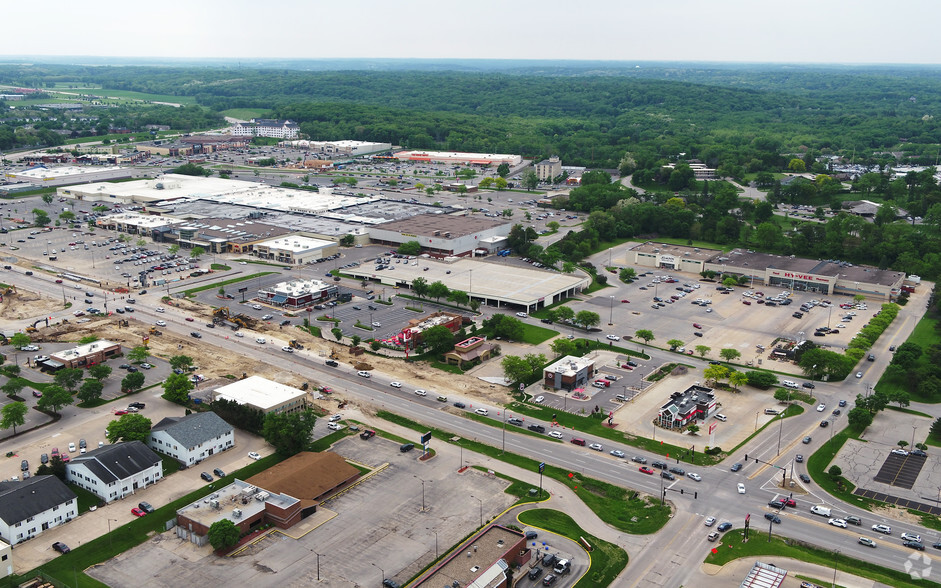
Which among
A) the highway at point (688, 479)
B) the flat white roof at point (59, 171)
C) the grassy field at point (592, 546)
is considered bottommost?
the highway at point (688, 479)

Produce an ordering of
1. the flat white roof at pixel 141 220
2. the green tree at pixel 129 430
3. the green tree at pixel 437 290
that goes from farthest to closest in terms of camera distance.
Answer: the flat white roof at pixel 141 220, the green tree at pixel 437 290, the green tree at pixel 129 430

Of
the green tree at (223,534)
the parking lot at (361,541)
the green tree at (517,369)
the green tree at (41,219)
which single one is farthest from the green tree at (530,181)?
the green tree at (223,534)

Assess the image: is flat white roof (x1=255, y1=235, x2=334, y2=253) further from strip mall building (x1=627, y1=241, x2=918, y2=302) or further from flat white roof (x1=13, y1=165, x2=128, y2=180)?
flat white roof (x1=13, y1=165, x2=128, y2=180)

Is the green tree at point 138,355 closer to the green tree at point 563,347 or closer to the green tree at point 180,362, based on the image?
the green tree at point 180,362

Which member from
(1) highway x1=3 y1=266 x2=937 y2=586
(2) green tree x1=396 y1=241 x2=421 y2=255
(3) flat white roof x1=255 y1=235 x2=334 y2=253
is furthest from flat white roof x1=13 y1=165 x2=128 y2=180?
(1) highway x1=3 y1=266 x2=937 y2=586

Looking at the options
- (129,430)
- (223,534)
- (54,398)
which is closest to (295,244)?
(54,398)

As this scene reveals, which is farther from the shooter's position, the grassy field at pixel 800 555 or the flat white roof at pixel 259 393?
the flat white roof at pixel 259 393

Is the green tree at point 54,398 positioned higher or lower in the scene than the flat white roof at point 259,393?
higher

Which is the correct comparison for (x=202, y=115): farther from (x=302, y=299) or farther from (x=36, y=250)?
(x=302, y=299)
